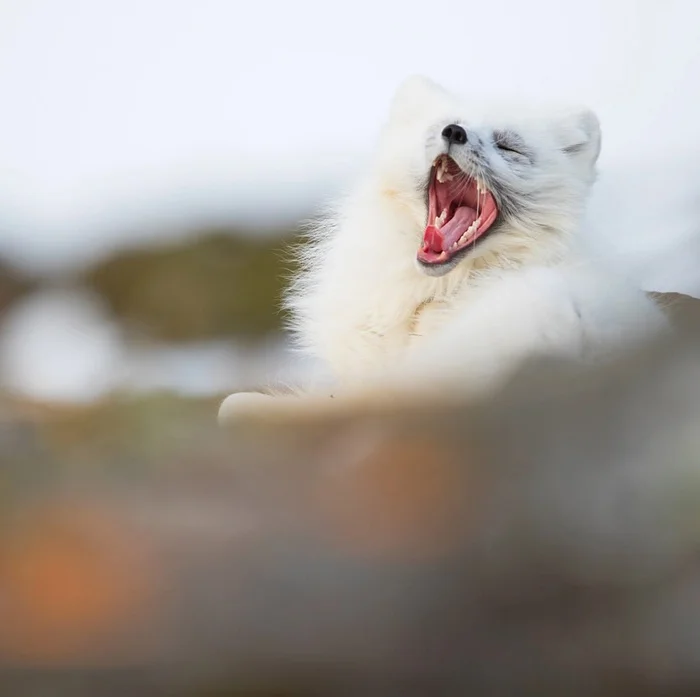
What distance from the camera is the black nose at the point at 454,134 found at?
1.29 meters

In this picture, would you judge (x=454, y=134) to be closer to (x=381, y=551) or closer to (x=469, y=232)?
(x=469, y=232)

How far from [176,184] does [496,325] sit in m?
0.56

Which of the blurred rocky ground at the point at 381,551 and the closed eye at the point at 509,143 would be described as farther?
the closed eye at the point at 509,143

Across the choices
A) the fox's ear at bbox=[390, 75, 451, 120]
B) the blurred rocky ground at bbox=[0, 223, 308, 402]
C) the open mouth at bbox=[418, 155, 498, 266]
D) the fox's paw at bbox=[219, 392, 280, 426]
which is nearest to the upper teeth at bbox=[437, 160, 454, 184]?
the open mouth at bbox=[418, 155, 498, 266]

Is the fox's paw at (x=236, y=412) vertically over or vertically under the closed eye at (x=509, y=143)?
under

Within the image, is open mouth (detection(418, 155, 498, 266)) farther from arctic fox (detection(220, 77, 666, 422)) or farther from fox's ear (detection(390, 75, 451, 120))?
fox's ear (detection(390, 75, 451, 120))

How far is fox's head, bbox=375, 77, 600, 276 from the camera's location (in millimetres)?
1301

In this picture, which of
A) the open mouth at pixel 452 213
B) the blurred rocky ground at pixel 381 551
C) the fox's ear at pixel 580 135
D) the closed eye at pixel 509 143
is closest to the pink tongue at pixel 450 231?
the open mouth at pixel 452 213

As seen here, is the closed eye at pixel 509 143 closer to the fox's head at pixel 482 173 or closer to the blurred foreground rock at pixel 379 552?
the fox's head at pixel 482 173

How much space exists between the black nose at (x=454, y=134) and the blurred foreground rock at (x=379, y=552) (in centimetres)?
78

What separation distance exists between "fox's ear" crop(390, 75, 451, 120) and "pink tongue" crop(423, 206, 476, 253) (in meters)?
0.19

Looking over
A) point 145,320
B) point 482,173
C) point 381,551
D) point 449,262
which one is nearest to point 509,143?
point 482,173

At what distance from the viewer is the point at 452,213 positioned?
4.45ft

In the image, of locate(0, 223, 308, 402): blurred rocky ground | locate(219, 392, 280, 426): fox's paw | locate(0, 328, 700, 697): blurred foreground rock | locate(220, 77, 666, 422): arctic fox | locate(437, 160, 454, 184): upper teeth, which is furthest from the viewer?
locate(437, 160, 454, 184): upper teeth
